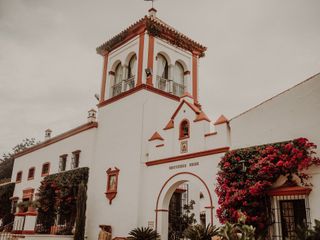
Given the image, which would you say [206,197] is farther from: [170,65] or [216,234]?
[170,65]

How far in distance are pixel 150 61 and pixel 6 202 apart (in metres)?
18.3

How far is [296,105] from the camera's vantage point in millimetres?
11172

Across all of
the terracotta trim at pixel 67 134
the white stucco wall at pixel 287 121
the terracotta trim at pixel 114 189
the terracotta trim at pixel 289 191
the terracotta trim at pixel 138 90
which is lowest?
the terracotta trim at pixel 289 191

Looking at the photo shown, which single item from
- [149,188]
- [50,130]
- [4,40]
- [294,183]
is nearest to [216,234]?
[294,183]

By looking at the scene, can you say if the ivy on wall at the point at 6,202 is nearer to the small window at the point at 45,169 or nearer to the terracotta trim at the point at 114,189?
the small window at the point at 45,169

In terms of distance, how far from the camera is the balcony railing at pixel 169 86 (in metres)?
18.3

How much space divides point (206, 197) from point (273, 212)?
275 centimetres

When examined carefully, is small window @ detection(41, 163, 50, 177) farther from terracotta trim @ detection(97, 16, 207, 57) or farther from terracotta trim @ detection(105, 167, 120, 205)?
terracotta trim @ detection(97, 16, 207, 57)

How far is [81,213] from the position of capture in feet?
55.3

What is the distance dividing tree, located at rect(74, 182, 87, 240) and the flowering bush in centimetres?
805

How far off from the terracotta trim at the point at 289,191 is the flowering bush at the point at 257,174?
9.7 inches

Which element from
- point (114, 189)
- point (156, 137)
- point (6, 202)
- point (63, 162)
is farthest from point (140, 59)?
point (6, 202)

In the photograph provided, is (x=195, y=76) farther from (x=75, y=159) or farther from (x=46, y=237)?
(x=46, y=237)

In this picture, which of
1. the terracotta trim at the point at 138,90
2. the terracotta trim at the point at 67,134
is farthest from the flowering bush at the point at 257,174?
the terracotta trim at the point at 67,134
